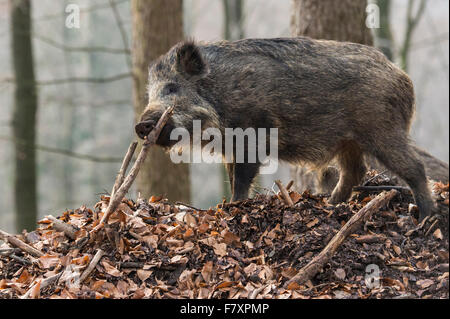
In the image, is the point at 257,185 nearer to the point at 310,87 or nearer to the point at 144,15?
the point at 310,87

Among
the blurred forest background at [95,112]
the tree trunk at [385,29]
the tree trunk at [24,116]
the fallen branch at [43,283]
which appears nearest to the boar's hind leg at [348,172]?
the fallen branch at [43,283]

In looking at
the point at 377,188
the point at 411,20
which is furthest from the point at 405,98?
the point at 411,20

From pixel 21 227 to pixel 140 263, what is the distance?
589cm

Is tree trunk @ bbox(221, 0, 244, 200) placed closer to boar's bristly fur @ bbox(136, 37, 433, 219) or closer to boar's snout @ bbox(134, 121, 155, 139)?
boar's bristly fur @ bbox(136, 37, 433, 219)

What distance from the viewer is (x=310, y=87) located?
5.12 meters

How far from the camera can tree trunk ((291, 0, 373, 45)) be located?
6.98 metres

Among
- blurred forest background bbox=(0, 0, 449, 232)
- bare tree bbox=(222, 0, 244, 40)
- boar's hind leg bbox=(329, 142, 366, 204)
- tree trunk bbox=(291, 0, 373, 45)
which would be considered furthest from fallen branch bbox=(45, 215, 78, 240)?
blurred forest background bbox=(0, 0, 449, 232)

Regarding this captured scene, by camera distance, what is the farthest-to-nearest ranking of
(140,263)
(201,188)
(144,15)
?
(201,188) < (144,15) < (140,263)

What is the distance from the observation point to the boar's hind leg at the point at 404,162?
466 cm

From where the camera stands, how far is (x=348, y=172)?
5578mm

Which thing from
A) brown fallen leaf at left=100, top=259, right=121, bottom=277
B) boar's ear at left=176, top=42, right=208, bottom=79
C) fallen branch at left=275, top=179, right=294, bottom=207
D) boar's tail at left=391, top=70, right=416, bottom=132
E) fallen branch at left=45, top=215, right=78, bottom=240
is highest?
boar's ear at left=176, top=42, right=208, bottom=79

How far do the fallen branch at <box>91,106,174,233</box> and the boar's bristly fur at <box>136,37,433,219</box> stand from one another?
1.81 ft

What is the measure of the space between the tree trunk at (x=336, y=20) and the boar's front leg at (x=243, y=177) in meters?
2.62
